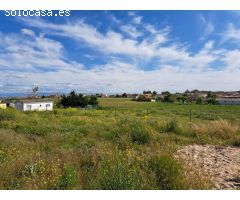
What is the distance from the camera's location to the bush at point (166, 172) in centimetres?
400

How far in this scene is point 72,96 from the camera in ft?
195

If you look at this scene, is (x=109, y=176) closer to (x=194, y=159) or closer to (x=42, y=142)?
(x=194, y=159)

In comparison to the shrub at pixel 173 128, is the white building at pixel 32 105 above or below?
below

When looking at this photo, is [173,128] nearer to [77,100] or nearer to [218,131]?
[218,131]

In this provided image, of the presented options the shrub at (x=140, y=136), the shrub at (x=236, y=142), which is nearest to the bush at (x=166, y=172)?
the shrub at (x=140, y=136)

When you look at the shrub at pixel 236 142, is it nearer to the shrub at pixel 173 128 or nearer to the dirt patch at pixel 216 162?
the dirt patch at pixel 216 162

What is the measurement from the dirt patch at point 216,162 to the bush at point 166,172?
712mm

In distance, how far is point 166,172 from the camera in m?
4.23

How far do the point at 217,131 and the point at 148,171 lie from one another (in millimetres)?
6617

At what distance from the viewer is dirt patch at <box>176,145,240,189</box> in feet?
15.7

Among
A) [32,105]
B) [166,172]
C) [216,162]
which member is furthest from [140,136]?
[32,105]

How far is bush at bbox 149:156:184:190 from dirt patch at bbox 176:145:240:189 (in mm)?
712

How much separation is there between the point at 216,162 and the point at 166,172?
2509 millimetres
